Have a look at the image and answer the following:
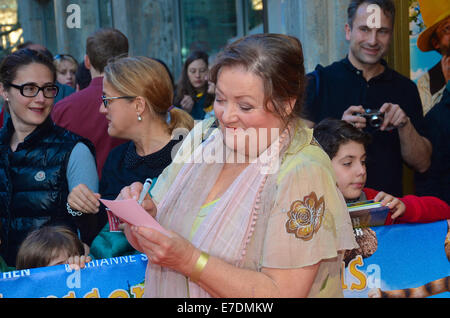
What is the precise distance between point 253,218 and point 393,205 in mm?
1121

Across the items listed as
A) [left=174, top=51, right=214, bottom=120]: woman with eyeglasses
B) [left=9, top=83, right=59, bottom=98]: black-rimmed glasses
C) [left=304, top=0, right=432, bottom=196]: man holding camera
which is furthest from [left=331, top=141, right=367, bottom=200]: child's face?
[left=174, top=51, right=214, bottom=120]: woman with eyeglasses

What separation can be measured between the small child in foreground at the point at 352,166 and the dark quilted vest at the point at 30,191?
4.63 ft

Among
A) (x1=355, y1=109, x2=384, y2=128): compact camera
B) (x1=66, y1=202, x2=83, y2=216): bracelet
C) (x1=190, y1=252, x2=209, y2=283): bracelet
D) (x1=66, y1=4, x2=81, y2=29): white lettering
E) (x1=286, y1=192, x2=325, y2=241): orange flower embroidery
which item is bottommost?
(x1=66, y1=202, x2=83, y2=216): bracelet

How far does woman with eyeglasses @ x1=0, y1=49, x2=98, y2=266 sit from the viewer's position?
308 centimetres

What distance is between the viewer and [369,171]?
3748 millimetres

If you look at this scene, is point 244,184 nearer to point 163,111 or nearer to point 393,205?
point 393,205

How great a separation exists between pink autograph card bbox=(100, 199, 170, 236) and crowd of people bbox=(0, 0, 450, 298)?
0.04 m

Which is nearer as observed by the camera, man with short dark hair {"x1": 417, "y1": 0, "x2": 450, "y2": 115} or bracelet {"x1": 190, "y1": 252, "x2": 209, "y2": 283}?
bracelet {"x1": 190, "y1": 252, "x2": 209, "y2": 283}

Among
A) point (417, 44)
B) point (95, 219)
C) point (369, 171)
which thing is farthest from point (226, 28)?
point (95, 219)

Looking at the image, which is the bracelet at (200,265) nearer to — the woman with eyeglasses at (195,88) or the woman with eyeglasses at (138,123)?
the woman with eyeglasses at (138,123)

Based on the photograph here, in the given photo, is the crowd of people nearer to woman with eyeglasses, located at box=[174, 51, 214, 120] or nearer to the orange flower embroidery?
the orange flower embroidery

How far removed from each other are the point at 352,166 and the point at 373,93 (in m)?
0.82

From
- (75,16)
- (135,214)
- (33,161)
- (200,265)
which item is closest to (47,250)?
(33,161)

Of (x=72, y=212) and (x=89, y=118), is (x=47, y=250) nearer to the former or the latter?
(x=72, y=212)
